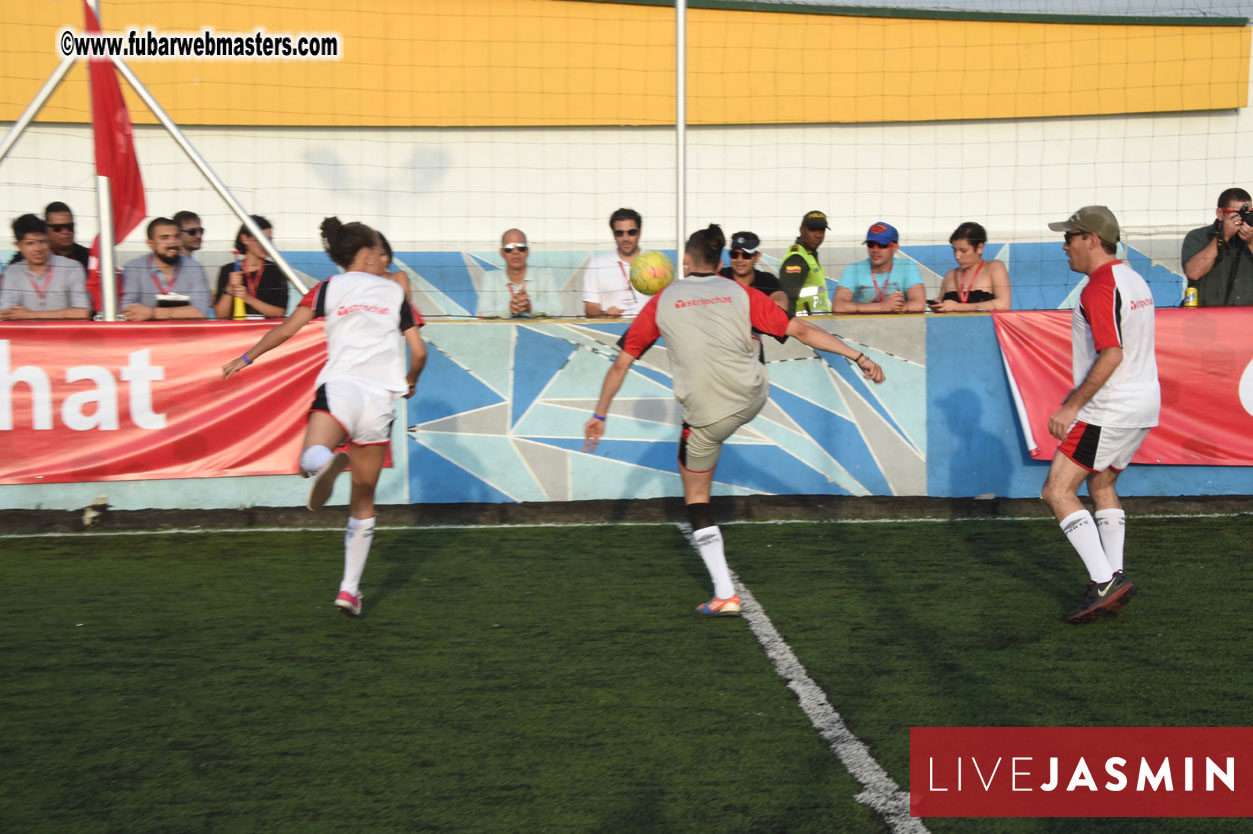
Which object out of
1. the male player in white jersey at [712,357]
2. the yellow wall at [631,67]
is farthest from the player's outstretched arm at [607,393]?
the yellow wall at [631,67]

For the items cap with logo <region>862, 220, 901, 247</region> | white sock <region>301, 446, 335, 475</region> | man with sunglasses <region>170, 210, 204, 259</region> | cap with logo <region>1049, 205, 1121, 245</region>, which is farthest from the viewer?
cap with logo <region>862, 220, 901, 247</region>

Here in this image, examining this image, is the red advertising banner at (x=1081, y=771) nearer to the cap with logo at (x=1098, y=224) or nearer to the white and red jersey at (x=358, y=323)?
the cap with logo at (x=1098, y=224)

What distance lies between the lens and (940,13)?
21094 mm

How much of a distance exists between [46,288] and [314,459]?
14.8ft

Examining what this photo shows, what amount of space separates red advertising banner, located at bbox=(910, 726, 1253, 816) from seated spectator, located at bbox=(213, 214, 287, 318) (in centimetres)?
652

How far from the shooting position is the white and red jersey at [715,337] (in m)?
6.40

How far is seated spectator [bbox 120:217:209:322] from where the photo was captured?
363 inches

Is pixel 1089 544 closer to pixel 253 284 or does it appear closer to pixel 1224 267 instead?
pixel 1224 267

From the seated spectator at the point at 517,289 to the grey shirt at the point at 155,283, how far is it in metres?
2.17

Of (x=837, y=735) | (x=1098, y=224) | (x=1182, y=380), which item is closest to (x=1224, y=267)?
(x=1182, y=380)

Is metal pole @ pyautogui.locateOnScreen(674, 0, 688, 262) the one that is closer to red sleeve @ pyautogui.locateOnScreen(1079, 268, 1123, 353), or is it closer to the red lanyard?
the red lanyard

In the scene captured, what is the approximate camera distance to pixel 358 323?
631cm

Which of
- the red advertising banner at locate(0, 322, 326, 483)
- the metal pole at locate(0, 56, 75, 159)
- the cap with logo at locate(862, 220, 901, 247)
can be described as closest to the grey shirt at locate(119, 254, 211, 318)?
the red advertising banner at locate(0, 322, 326, 483)

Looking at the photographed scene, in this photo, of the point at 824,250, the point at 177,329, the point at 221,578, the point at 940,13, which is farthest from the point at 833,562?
the point at 940,13
